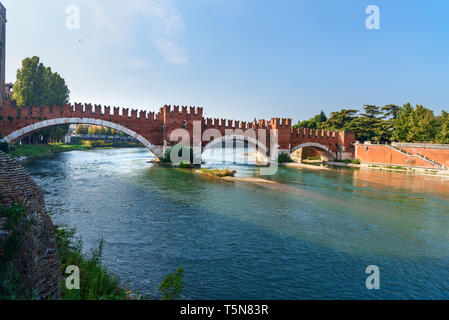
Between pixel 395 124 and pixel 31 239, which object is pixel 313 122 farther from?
pixel 31 239

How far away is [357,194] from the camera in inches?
810

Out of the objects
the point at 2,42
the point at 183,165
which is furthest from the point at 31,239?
the point at 2,42

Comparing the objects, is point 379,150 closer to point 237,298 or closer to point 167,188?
point 167,188

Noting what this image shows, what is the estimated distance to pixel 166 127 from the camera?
1446 inches

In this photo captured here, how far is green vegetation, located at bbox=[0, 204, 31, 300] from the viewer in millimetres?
3578

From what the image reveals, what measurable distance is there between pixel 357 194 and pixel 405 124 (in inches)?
1346

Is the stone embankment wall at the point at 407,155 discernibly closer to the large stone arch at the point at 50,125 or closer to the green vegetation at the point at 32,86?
the large stone arch at the point at 50,125

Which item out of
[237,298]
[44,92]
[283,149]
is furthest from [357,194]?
[44,92]

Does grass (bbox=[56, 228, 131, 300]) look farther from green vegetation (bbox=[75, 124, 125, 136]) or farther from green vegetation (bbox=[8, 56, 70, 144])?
green vegetation (bbox=[75, 124, 125, 136])

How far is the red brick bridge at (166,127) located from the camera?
30453 mm

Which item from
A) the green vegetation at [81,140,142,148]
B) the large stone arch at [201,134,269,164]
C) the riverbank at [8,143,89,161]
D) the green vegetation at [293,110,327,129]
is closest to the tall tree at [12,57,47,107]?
the riverbank at [8,143,89,161]

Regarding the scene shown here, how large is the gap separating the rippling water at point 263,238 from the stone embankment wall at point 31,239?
8.39 ft

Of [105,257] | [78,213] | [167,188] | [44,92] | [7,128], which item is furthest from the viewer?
[44,92]

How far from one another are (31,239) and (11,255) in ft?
1.34
